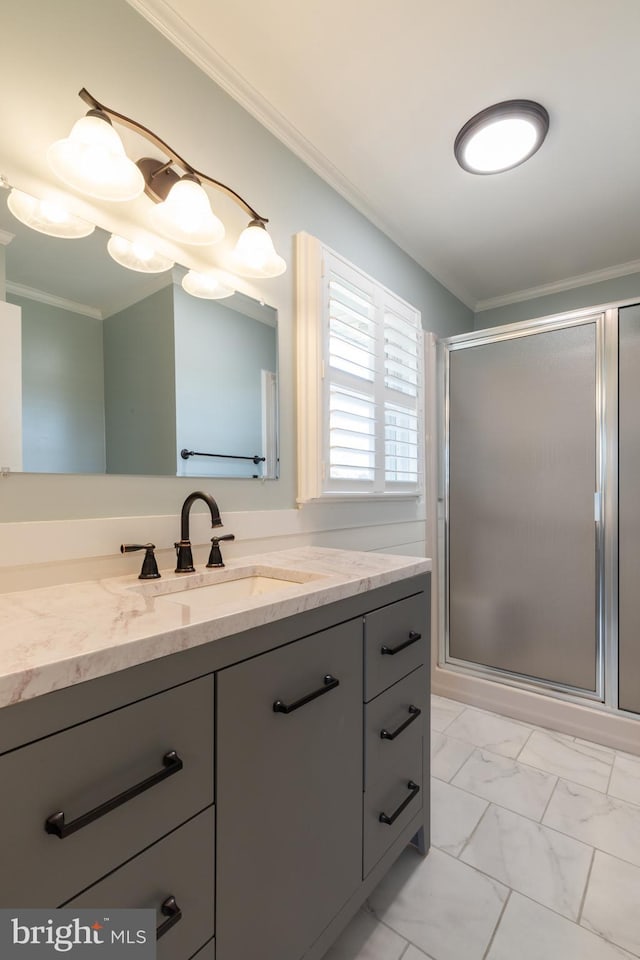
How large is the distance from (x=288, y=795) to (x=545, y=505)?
1857 mm

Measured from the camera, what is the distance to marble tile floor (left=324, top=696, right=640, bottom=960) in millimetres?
1049

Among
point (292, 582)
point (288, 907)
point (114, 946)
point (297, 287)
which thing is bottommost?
point (288, 907)

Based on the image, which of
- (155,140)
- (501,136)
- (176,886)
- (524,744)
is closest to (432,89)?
(501,136)

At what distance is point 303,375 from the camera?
1629 millimetres

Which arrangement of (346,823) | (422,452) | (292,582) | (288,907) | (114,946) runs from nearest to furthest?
(114,946) → (288,907) → (346,823) → (292,582) → (422,452)

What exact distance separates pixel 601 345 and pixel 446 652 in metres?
1.79

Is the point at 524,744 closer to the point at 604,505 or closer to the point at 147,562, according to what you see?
the point at 604,505

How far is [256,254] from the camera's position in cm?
135

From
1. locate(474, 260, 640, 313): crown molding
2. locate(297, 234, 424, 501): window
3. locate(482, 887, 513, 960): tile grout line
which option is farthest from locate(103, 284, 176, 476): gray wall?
locate(474, 260, 640, 313): crown molding

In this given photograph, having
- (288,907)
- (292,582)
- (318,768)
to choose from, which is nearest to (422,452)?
(292,582)

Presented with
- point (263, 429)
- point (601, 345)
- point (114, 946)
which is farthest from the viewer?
point (601, 345)

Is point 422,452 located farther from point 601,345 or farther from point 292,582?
point 292,582

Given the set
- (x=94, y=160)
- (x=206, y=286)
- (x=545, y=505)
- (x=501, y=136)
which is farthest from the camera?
(x=545, y=505)

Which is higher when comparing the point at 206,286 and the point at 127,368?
the point at 206,286
